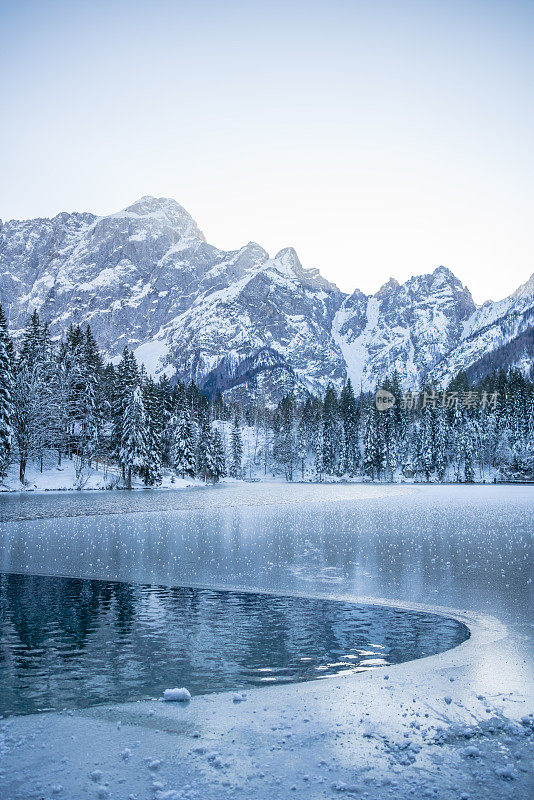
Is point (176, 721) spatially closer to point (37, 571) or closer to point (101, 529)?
point (37, 571)

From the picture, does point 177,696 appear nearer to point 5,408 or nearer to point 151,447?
point 5,408

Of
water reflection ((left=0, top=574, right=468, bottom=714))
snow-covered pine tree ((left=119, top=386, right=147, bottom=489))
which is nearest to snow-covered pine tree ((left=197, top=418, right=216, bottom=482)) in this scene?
snow-covered pine tree ((left=119, top=386, right=147, bottom=489))

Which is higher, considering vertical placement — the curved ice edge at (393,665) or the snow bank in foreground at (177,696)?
the snow bank in foreground at (177,696)

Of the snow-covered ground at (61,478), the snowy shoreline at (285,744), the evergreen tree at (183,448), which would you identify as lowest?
→ the snow-covered ground at (61,478)

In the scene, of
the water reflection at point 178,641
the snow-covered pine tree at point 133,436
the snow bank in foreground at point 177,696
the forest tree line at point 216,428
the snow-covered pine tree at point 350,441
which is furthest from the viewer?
the snow-covered pine tree at point 350,441

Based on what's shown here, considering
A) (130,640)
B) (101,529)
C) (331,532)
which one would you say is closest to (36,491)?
(101,529)

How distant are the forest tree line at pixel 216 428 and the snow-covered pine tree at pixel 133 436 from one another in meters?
0.13

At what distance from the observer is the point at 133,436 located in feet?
229

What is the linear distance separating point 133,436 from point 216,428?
56.8m

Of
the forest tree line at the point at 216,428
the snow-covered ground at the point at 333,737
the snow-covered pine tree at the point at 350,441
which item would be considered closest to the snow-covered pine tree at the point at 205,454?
the forest tree line at the point at 216,428

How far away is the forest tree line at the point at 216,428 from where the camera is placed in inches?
2591

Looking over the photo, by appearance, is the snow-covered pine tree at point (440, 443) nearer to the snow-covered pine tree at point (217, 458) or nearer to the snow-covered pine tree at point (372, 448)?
the snow-covered pine tree at point (372, 448)

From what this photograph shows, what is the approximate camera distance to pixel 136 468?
7181cm

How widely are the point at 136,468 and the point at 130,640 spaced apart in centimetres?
6282
